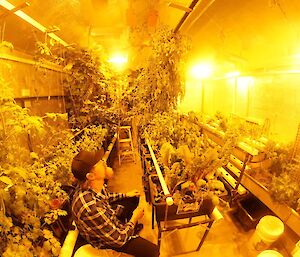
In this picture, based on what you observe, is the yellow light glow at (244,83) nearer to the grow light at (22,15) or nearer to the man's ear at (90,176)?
the man's ear at (90,176)

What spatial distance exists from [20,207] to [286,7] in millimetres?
3838

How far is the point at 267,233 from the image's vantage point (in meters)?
2.56

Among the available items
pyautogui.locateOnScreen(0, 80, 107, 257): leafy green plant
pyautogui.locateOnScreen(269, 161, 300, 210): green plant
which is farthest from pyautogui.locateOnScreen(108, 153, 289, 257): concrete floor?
pyautogui.locateOnScreen(0, 80, 107, 257): leafy green plant

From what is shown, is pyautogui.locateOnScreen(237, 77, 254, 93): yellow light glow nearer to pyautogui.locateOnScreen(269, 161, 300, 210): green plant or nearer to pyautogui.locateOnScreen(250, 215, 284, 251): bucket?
pyautogui.locateOnScreen(269, 161, 300, 210): green plant

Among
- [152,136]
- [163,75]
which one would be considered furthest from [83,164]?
[163,75]

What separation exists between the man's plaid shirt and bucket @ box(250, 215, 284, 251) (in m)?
1.84

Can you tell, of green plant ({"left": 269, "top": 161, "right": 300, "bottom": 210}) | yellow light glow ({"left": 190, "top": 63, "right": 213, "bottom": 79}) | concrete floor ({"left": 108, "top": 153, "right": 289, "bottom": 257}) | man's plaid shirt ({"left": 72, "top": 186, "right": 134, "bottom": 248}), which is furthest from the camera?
yellow light glow ({"left": 190, "top": 63, "right": 213, "bottom": 79})

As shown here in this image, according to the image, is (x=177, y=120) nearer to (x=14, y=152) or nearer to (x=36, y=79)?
(x=14, y=152)

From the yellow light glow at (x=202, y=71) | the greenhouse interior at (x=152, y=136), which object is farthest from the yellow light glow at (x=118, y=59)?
the yellow light glow at (x=202, y=71)

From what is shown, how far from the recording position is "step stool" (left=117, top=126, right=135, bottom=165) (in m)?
5.41

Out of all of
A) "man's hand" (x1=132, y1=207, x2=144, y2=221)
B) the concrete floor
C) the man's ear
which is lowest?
the concrete floor

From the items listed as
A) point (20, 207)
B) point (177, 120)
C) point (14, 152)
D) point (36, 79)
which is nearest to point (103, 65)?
point (36, 79)

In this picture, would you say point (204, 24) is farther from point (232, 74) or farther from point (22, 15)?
point (22, 15)

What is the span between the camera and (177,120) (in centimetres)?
355
